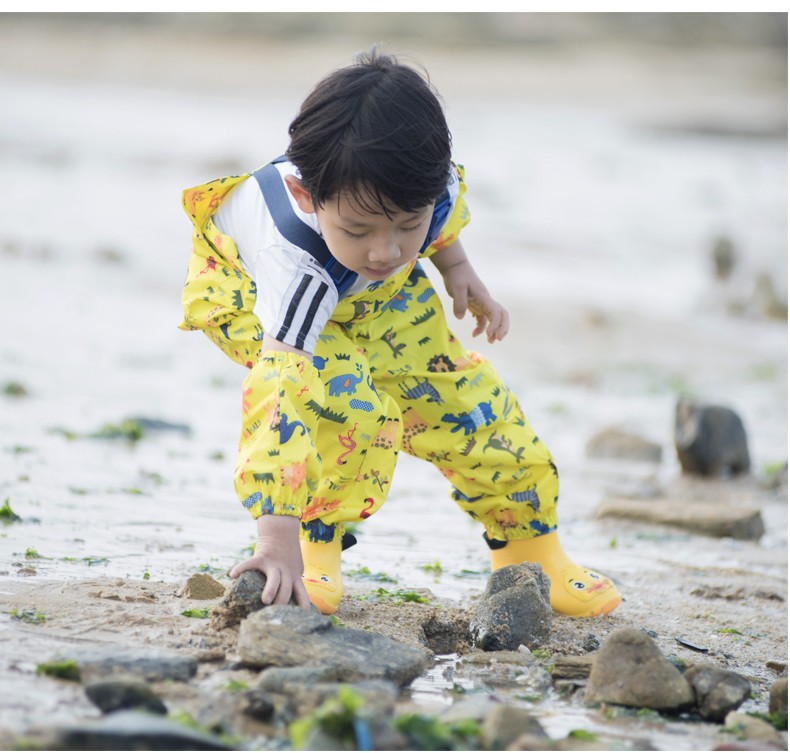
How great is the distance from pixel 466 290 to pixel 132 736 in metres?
1.85

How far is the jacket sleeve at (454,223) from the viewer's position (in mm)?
3312

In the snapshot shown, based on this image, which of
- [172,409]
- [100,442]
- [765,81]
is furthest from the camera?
[765,81]

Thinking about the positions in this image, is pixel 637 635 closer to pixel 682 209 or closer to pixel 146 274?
pixel 146 274

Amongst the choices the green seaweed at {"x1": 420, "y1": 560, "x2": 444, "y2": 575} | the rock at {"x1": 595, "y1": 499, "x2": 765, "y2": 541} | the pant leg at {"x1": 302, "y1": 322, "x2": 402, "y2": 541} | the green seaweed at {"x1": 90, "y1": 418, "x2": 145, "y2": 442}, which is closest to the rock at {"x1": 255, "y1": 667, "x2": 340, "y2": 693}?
the pant leg at {"x1": 302, "y1": 322, "x2": 402, "y2": 541}

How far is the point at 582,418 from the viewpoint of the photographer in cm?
644

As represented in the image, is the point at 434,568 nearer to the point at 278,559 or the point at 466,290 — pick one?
the point at 466,290

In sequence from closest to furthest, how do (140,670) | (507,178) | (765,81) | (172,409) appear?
(140,670) < (172,409) < (507,178) < (765,81)

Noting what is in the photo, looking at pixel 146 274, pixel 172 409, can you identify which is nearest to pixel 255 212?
pixel 172 409

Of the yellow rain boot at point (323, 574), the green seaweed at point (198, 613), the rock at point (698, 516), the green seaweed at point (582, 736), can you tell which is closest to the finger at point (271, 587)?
the green seaweed at point (198, 613)

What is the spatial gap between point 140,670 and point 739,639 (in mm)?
1646

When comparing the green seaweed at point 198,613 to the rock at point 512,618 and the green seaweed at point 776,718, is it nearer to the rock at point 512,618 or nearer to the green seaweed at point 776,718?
the rock at point 512,618

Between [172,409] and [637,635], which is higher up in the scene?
[172,409]

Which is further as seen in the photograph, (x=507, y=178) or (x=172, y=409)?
(x=507, y=178)

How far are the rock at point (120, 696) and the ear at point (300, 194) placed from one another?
1.21 meters
